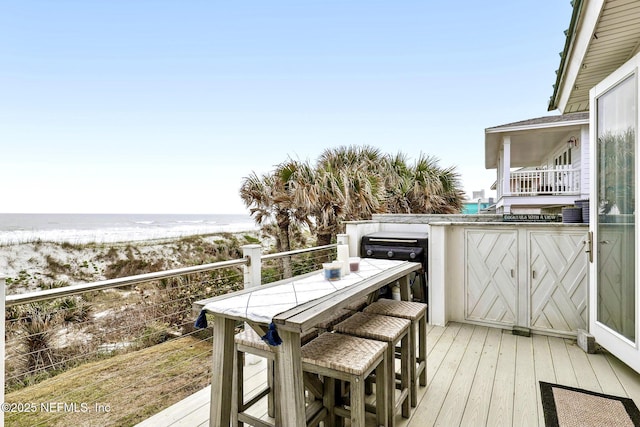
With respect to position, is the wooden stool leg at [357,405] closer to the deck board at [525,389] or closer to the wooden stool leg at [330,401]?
the wooden stool leg at [330,401]

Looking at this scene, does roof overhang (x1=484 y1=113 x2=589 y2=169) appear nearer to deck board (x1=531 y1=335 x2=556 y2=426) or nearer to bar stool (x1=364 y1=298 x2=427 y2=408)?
deck board (x1=531 y1=335 x2=556 y2=426)

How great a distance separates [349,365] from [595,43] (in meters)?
2.79

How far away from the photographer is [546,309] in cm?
325

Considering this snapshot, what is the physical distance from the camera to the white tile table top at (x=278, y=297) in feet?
4.65

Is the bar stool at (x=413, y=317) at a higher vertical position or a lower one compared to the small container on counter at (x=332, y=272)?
lower

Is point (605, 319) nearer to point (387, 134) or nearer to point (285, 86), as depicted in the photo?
point (285, 86)

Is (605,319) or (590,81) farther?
(590,81)

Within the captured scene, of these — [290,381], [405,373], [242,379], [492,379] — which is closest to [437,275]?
[492,379]

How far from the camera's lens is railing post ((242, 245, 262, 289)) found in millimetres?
2628

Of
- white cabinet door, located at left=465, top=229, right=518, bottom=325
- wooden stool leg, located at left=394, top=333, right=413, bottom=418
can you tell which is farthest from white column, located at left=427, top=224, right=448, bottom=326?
wooden stool leg, located at left=394, top=333, right=413, bottom=418

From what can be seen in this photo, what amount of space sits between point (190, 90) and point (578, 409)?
39.2ft

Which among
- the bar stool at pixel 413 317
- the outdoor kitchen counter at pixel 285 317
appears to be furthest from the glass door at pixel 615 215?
the outdoor kitchen counter at pixel 285 317

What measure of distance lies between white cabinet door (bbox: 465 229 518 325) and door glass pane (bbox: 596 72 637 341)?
743 mm

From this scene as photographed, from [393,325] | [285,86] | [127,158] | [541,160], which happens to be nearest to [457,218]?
[393,325]
